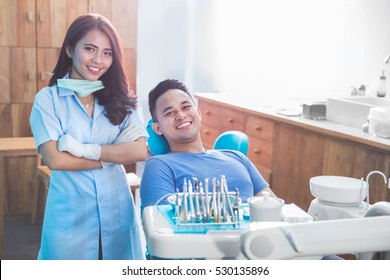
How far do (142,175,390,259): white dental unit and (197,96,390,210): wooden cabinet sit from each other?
133 centimetres

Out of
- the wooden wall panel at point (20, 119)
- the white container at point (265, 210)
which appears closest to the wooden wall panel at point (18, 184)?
the wooden wall panel at point (20, 119)

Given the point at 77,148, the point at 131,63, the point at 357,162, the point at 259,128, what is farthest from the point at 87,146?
the point at 131,63

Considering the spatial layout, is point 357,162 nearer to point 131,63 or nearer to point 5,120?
point 131,63

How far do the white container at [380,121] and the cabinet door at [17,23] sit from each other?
2247 mm

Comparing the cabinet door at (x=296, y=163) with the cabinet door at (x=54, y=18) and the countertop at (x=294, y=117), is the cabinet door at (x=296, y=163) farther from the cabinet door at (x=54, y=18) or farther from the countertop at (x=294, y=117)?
the cabinet door at (x=54, y=18)

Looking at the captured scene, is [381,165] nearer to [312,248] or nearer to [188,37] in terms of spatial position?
[312,248]

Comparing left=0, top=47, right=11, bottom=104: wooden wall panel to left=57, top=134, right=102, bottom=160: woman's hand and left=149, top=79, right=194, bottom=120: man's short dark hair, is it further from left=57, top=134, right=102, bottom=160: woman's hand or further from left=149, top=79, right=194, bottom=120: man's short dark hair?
left=57, top=134, right=102, bottom=160: woman's hand

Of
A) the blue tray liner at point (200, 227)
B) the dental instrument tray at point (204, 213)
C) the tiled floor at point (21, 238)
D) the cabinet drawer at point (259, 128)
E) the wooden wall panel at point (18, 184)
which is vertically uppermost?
the dental instrument tray at point (204, 213)

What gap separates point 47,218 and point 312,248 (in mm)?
971

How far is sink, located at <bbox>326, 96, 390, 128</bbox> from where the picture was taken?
116 inches

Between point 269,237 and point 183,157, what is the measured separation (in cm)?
88

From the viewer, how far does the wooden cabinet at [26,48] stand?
3.81 metres

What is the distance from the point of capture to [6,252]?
3.14m

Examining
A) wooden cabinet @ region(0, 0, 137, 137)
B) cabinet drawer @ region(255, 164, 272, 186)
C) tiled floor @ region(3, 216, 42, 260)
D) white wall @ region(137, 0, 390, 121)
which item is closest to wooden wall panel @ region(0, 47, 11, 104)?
wooden cabinet @ region(0, 0, 137, 137)
